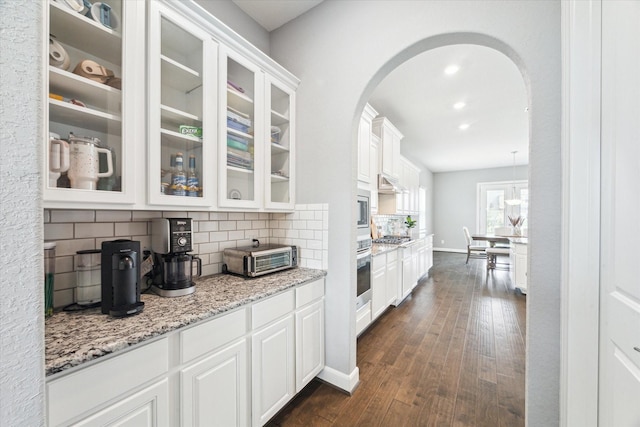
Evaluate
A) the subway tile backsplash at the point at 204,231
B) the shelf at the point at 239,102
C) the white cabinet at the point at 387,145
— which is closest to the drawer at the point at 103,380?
the subway tile backsplash at the point at 204,231

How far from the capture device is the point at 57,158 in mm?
961

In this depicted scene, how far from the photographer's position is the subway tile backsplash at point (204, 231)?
1.11m

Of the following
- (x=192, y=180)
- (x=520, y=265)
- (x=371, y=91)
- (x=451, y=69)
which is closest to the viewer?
(x=192, y=180)

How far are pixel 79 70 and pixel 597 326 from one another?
2.44 metres

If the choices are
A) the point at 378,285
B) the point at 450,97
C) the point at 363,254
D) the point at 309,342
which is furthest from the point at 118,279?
the point at 450,97

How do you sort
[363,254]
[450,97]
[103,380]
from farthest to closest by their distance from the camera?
[450,97]
[363,254]
[103,380]

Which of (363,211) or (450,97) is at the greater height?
(450,97)

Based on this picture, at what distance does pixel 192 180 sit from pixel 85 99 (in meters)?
0.54

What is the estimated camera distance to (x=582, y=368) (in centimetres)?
106

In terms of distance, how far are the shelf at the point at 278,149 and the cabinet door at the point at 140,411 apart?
153cm

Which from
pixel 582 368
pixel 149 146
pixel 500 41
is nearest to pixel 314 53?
pixel 500 41

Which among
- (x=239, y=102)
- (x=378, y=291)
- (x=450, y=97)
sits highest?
(x=450, y=97)

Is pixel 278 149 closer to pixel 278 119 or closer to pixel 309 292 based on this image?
pixel 278 119

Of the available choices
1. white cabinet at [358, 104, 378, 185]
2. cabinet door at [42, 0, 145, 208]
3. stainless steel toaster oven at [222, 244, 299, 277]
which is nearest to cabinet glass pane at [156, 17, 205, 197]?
cabinet door at [42, 0, 145, 208]
